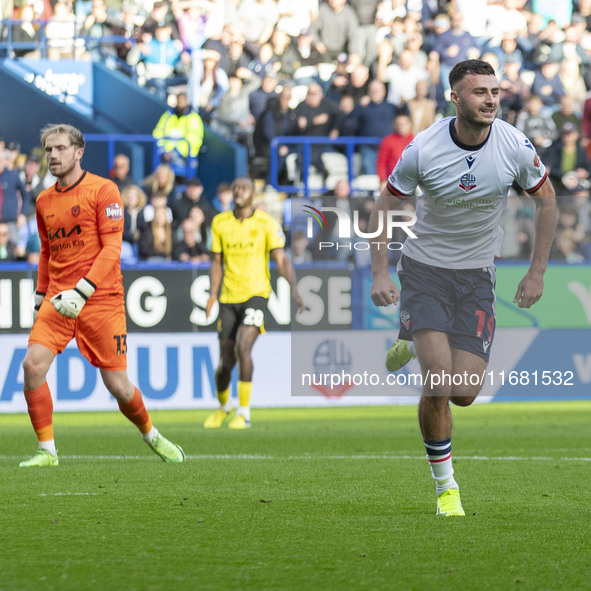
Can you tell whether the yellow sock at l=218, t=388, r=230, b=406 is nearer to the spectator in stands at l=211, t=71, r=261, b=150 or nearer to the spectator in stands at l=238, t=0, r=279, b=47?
the spectator in stands at l=211, t=71, r=261, b=150

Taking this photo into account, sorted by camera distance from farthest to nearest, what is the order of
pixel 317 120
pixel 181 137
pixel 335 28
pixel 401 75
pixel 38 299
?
pixel 335 28, pixel 401 75, pixel 181 137, pixel 317 120, pixel 38 299

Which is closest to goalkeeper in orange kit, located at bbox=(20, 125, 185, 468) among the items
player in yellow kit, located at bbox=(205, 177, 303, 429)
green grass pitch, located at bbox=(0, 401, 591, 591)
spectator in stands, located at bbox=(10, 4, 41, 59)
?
green grass pitch, located at bbox=(0, 401, 591, 591)

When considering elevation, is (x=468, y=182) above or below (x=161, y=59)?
below

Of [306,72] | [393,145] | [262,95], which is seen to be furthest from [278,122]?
[393,145]

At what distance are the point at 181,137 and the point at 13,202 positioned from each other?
3.19 meters

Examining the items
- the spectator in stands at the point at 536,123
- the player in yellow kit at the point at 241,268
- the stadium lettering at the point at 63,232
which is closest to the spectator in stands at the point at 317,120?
→ the spectator in stands at the point at 536,123

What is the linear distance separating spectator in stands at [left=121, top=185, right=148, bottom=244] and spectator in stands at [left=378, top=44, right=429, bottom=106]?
476 cm

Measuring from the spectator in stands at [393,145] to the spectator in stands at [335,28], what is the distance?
10.4 feet

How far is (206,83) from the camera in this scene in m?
20.2

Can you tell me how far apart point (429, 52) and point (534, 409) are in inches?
277

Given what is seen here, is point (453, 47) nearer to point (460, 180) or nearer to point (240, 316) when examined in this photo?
point (240, 316)

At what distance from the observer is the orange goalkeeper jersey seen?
8.63 meters

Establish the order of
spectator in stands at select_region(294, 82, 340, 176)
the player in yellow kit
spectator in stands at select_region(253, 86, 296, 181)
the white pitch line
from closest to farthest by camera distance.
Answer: the white pitch line < the player in yellow kit < spectator in stands at select_region(294, 82, 340, 176) < spectator in stands at select_region(253, 86, 296, 181)

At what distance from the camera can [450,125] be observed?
657cm
